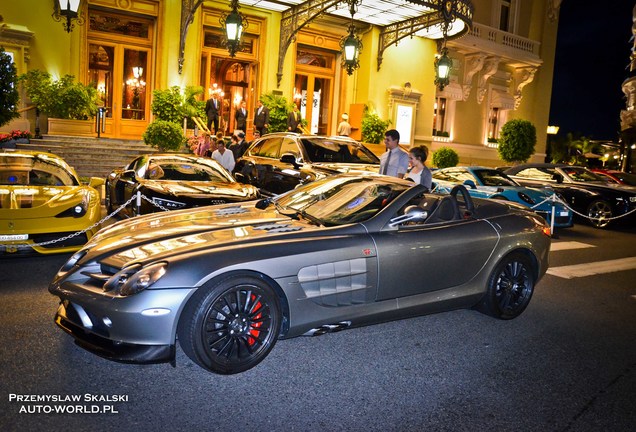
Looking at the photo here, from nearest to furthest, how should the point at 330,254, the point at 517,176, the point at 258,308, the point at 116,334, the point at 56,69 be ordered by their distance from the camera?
the point at 116,334 → the point at 258,308 → the point at 330,254 → the point at 517,176 → the point at 56,69

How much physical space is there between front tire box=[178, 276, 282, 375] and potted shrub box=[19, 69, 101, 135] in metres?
14.6

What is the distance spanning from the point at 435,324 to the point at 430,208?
122cm

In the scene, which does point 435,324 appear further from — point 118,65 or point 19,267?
point 118,65

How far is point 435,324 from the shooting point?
5977mm

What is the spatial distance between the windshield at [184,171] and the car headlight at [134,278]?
5.95 m

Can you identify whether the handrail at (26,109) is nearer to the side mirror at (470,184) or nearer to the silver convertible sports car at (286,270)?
the side mirror at (470,184)

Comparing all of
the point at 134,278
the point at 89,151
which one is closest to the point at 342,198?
the point at 134,278

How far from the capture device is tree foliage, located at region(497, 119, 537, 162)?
25250 millimetres

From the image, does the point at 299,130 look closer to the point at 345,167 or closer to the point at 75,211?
the point at 345,167

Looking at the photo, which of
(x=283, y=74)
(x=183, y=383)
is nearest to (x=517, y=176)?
(x=283, y=74)

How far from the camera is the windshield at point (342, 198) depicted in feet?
17.5

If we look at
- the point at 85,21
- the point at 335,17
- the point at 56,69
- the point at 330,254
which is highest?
the point at 335,17

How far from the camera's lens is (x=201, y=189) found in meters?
9.42

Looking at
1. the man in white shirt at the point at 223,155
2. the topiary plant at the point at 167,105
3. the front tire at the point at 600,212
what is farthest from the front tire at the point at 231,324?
the topiary plant at the point at 167,105
